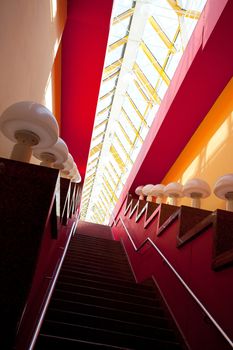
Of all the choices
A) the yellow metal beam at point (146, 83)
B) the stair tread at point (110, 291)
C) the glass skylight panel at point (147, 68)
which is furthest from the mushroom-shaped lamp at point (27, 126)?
the yellow metal beam at point (146, 83)

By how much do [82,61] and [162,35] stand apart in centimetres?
319

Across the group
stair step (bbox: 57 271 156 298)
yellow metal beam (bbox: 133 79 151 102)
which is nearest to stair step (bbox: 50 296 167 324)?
stair step (bbox: 57 271 156 298)

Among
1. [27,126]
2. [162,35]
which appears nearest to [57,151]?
[27,126]

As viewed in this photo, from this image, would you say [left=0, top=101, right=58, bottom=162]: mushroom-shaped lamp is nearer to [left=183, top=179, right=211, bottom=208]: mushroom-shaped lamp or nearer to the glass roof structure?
[left=183, top=179, right=211, bottom=208]: mushroom-shaped lamp

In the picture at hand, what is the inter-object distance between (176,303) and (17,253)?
2.32m

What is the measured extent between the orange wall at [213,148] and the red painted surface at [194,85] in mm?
195

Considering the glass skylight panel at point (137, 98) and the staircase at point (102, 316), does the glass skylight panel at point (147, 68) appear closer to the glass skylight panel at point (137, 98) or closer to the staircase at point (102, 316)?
the glass skylight panel at point (137, 98)

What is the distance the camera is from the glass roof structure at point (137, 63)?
7816mm

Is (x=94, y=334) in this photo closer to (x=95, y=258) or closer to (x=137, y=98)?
(x=95, y=258)

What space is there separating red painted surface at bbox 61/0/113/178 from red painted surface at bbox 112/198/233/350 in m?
4.16

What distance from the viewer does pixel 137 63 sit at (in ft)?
33.4

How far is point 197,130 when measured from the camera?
757 centimetres

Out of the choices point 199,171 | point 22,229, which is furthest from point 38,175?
point 199,171

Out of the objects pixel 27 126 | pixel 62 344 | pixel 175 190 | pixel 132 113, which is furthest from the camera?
pixel 132 113
